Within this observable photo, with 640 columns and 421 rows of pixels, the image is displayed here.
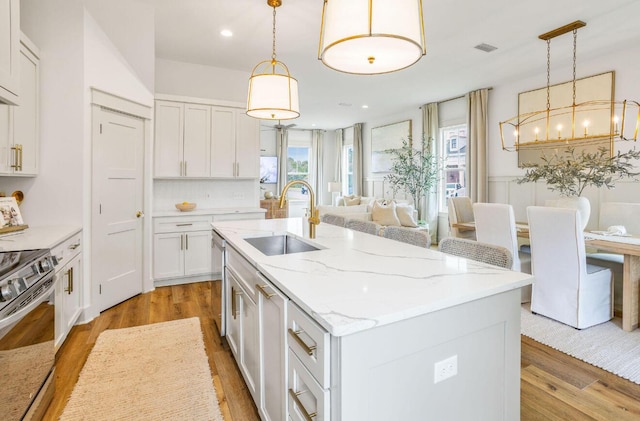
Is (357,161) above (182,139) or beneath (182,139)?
above

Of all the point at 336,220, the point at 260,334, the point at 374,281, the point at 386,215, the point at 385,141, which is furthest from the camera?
the point at 385,141

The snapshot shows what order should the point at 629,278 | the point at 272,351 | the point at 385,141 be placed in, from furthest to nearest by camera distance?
the point at 385,141 < the point at 629,278 < the point at 272,351

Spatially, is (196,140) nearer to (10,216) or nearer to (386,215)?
(10,216)

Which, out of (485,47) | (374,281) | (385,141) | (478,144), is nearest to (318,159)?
(385,141)

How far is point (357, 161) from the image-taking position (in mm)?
9172

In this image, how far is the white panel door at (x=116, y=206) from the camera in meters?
3.15

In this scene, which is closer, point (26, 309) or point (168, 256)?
point (26, 309)

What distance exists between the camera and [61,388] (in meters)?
2.07

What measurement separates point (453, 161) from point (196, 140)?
482 cm

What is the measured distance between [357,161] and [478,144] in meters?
3.72

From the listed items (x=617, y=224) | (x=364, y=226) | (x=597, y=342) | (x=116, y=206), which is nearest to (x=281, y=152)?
(x=116, y=206)

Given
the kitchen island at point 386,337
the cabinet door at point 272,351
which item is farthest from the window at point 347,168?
the cabinet door at point 272,351

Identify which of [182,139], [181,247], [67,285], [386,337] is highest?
[182,139]

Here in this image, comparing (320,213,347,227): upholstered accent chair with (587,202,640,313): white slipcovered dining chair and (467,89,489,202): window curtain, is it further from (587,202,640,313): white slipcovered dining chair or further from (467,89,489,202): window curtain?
(467,89,489,202): window curtain
